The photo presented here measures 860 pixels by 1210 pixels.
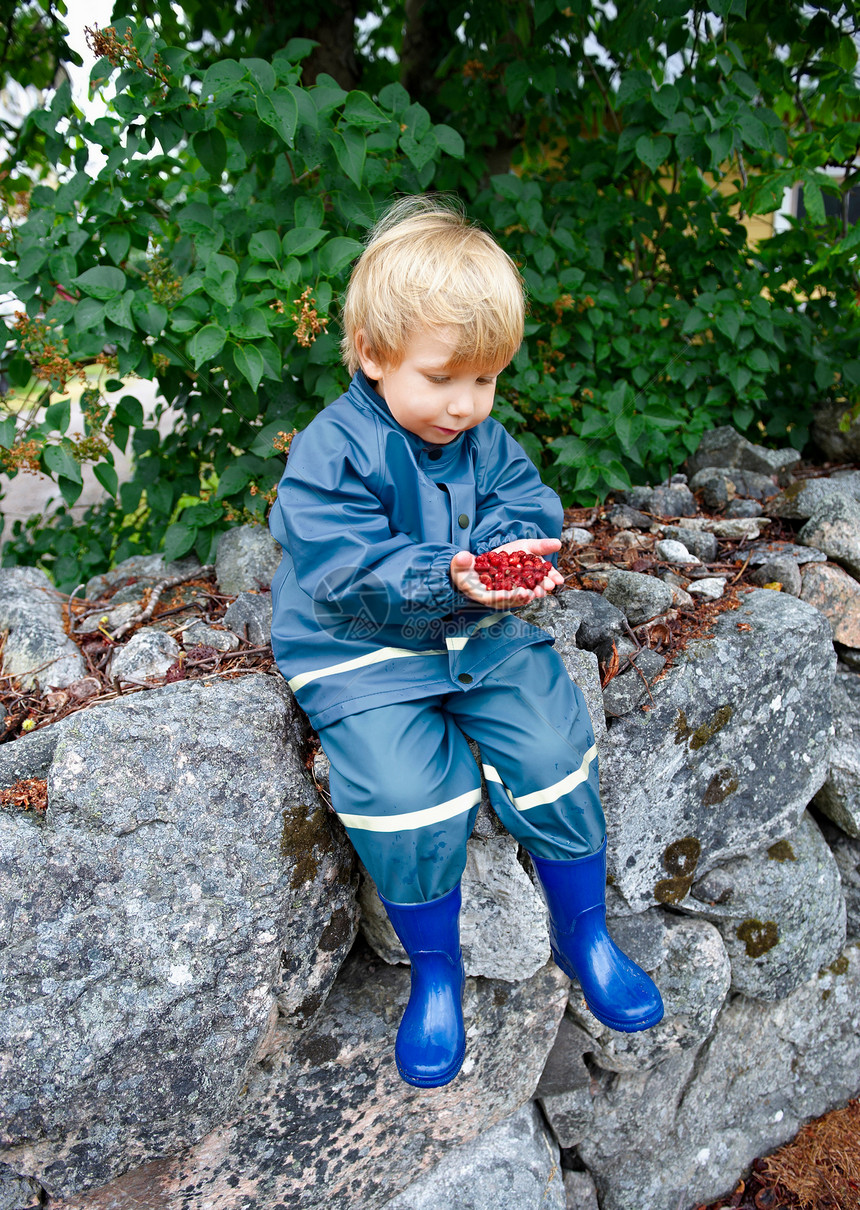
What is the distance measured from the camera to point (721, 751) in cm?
Answer: 200

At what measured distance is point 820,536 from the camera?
8.32 feet

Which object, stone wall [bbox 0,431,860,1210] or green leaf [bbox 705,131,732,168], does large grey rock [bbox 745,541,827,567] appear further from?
green leaf [bbox 705,131,732,168]

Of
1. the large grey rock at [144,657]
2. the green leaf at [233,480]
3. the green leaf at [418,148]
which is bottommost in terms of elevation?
the large grey rock at [144,657]

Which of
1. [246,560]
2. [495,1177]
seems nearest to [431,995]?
[495,1177]

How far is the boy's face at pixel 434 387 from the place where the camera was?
1.57 m

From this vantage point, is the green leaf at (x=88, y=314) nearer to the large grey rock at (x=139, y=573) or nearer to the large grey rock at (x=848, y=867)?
the large grey rock at (x=139, y=573)

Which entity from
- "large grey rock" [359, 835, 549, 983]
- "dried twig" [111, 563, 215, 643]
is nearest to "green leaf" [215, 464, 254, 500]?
"dried twig" [111, 563, 215, 643]

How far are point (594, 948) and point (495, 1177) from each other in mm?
808

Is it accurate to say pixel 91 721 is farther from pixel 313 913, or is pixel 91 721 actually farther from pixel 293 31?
pixel 293 31

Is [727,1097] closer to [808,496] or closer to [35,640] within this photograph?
[808,496]

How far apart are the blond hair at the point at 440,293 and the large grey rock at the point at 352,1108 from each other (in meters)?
1.39

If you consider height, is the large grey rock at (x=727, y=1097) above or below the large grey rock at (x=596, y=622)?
below

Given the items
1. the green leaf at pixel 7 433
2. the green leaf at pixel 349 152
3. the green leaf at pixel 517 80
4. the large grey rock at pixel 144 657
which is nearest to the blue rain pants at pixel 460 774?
the large grey rock at pixel 144 657

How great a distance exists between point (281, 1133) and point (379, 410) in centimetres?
157
